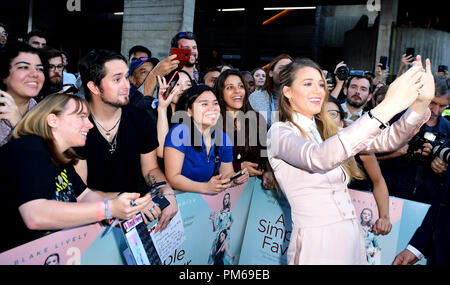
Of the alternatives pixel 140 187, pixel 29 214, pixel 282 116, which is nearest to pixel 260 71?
pixel 140 187

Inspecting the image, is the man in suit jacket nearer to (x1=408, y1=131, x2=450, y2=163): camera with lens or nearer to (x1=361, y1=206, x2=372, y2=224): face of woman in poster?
(x1=361, y1=206, x2=372, y2=224): face of woman in poster

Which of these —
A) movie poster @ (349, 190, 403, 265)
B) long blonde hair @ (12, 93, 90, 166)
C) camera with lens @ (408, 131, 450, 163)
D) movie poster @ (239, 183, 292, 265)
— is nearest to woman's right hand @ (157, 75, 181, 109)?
movie poster @ (239, 183, 292, 265)

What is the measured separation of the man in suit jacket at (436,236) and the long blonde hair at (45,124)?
2.03 metres

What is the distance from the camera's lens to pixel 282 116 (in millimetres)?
2285

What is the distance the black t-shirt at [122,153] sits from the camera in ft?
8.80

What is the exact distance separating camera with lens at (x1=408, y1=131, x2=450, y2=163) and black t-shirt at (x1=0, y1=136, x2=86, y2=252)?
2.75 m

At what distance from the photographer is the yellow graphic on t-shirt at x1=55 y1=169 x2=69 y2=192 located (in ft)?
6.67

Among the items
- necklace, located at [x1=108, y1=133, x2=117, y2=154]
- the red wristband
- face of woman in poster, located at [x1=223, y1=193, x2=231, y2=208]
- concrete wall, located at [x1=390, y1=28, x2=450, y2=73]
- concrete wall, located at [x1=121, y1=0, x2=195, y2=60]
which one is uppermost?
concrete wall, located at [x1=390, y1=28, x2=450, y2=73]

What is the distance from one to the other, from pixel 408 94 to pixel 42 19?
76.8 ft

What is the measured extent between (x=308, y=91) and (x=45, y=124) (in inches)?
58.5

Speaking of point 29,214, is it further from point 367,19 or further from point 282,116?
point 367,19

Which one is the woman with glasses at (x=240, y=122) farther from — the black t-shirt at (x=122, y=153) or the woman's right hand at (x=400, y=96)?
the woman's right hand at (x=400, y=96)

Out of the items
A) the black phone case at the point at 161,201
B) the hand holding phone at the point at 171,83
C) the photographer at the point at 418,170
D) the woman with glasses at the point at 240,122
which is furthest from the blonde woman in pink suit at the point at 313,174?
the photographer at the point at 418,170

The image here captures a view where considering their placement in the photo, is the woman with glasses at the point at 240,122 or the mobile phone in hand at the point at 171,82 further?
the woman with glasses at the point at 240,122
